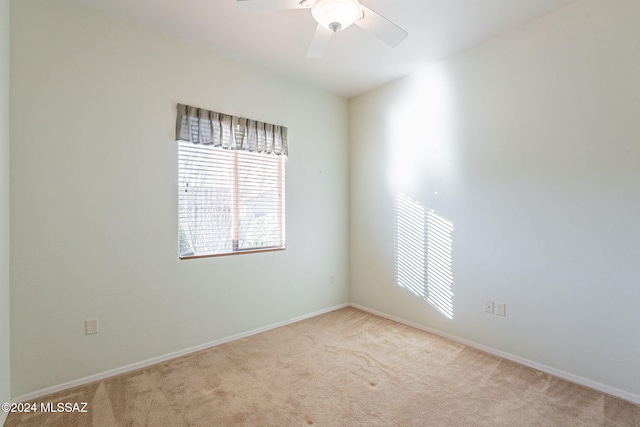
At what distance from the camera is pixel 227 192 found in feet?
9.91

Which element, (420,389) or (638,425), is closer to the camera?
(638,425)

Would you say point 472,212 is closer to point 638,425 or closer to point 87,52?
point 638,425

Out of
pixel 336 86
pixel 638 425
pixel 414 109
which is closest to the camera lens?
pixel 638 425

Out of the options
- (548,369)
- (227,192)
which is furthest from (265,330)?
(548,369)

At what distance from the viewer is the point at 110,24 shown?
7.70ft

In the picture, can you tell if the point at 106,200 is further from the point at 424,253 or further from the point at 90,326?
the point at 424,253

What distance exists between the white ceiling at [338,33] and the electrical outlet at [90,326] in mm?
2338

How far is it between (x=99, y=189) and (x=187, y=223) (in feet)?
2.33

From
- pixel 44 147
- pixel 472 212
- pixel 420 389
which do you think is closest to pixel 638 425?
pixel 420 389

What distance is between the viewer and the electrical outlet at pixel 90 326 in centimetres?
224

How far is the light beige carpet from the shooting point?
1845mm

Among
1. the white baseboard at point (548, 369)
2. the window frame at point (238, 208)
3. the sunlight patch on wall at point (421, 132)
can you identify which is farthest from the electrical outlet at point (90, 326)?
the sunlight patch on wall at point (421, 132)
